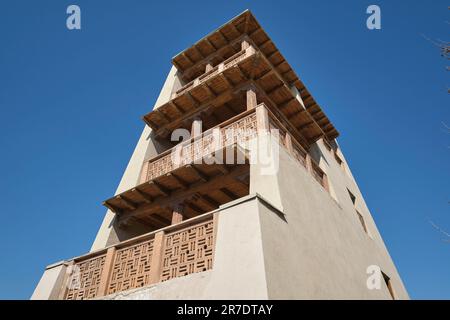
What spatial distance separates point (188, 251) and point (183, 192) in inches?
143

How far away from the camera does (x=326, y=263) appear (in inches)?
266

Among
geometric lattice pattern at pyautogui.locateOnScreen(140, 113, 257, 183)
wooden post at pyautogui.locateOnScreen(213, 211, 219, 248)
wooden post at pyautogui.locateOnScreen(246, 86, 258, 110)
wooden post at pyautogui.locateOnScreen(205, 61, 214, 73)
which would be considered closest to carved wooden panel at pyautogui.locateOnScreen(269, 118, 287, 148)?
geometric lattice pattern at pyautogui.locateOnScreen(140, 113, 257, 183)

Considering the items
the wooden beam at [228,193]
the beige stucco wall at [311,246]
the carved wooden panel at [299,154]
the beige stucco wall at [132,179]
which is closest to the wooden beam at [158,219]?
the beige stucco wall at [132,179]

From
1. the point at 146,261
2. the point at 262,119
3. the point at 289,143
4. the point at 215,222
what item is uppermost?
the point at 289,143

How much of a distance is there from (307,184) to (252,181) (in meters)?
A: 2.29

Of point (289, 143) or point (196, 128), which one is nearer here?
point (289, 143)

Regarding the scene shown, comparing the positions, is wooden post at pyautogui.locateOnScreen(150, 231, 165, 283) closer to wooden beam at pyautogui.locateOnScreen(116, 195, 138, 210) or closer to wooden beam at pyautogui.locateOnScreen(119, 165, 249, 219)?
wooden beam at pyautogui.locateOnScreen(119, 165, 249, 219)

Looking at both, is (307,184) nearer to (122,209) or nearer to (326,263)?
(326,263)

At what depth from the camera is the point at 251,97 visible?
1088cm

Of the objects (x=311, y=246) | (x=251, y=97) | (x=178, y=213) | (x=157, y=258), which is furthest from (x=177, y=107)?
(x=311, y=246)

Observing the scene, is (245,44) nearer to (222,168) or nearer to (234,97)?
(234,97)

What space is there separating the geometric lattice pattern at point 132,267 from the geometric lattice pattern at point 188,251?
50 cm

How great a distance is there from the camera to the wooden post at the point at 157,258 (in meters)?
6.00
